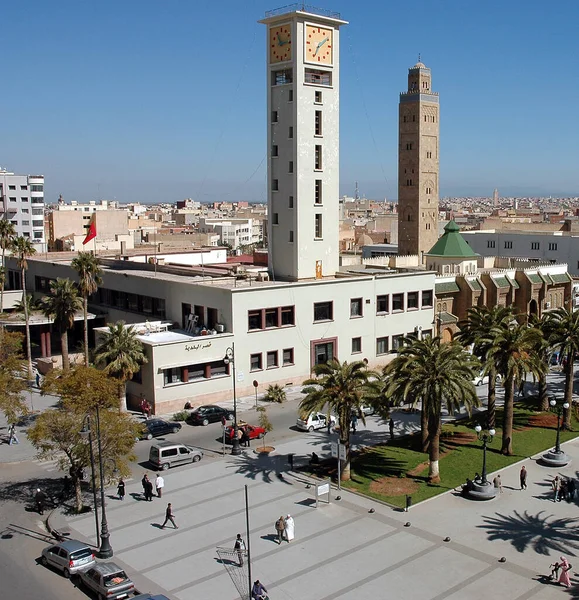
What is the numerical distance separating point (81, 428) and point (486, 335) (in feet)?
70.5

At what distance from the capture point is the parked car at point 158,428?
135ft

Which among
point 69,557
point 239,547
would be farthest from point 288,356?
point 69,557

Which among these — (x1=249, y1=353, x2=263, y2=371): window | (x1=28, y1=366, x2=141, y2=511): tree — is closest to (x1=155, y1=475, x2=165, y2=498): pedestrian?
(x1=28, y1=366, x2=141, y2=511): tree

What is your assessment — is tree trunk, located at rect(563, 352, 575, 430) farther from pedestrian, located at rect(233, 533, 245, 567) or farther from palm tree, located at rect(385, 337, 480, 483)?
pedestrian, located at rect(233, 533, 245, 567)

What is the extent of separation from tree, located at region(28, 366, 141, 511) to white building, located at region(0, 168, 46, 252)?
11071 cm

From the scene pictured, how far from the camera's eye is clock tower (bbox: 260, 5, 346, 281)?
5512 centimetres

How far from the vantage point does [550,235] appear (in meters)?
101

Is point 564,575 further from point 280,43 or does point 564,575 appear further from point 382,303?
point 280,43

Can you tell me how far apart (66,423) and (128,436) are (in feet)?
8.60

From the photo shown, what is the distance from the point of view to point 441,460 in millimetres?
37719

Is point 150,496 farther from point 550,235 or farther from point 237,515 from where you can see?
point 550,235

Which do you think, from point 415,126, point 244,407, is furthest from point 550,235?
point 244,407

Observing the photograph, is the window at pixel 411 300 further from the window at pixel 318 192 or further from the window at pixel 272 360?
the window at pixel 272 360

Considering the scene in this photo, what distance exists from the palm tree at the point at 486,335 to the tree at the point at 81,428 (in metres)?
18.5
